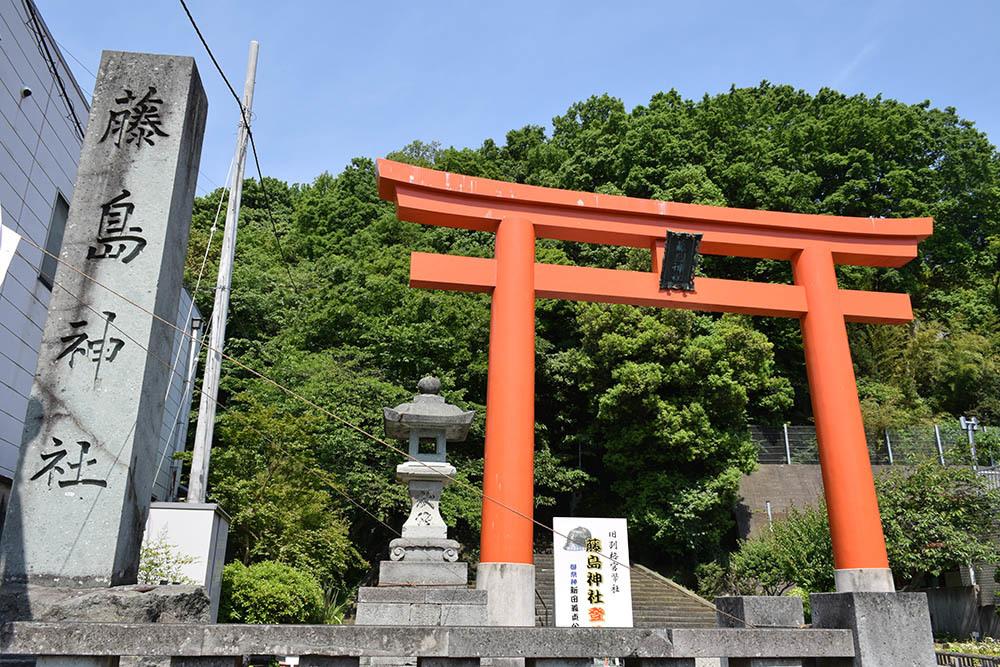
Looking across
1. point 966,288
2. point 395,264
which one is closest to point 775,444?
point 966,288

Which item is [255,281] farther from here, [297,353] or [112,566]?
[112,566]

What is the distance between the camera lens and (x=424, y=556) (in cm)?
866

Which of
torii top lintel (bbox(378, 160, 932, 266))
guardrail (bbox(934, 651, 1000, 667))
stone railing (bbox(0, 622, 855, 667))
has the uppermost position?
torii top lintel (bbox(378, 160, 932, 266))

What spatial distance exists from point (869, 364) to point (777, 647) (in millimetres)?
22461

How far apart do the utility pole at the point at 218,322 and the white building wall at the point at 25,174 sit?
6.98 ft

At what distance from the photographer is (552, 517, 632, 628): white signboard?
9.11m

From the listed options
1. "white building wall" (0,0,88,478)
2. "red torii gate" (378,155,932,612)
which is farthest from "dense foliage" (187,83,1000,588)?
"red torii gate" (378,155,932,612)

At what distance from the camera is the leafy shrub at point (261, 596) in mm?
9320

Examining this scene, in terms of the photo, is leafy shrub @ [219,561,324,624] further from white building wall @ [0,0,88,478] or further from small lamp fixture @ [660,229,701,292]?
small lamp fixture @ [660,229,701,292]

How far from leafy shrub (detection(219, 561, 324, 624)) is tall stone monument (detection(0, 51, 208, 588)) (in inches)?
224

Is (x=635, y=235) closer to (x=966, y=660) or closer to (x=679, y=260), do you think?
(x=679, y=260)

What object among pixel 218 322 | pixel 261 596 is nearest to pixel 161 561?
pixel 261 596

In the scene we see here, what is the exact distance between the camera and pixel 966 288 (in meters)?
25.6

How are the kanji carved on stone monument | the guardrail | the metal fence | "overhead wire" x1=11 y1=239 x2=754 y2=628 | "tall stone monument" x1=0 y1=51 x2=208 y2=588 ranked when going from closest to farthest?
"tall stone monument" x1=0 y1=51 x2=208 y2=588, "overhead wire" x1=11 y1=239 x2=754 y2=628, the kanji carved on stone monument, the guardrail, the metal fence
